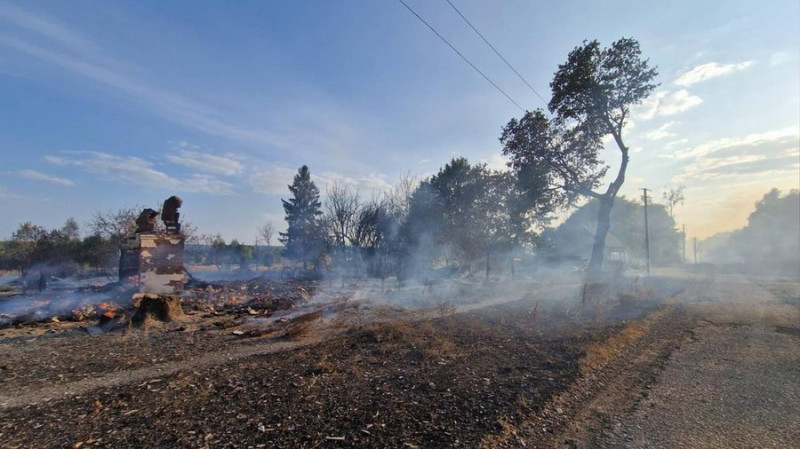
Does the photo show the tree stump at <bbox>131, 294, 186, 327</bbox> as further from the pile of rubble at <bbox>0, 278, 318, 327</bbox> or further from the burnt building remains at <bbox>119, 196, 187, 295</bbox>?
the burnt building remains at <bbox>119, 196, 187, 295</bbox>

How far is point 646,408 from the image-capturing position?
4027 millimetres

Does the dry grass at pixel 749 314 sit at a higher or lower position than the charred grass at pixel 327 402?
lower

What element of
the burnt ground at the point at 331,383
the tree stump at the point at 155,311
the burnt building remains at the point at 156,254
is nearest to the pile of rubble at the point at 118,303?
the tree stump at the point at 155,311

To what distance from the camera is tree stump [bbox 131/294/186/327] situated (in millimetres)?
8281

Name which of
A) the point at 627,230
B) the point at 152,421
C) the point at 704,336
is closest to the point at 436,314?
the point at 704,336

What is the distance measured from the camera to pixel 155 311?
8609mm

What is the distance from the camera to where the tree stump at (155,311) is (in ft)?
27.2

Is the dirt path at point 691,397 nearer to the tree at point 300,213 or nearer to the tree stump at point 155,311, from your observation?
the tree stump at point 155,311

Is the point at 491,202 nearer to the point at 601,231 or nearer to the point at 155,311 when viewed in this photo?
the point at 601,231

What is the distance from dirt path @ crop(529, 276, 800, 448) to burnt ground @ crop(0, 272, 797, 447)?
5 cm

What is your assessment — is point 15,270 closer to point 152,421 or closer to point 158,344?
point 158,344

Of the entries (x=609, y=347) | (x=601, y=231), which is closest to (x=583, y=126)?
(x=601, y=231)

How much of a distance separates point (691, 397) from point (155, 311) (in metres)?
10.2

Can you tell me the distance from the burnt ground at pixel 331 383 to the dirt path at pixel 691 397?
5 centimetres
